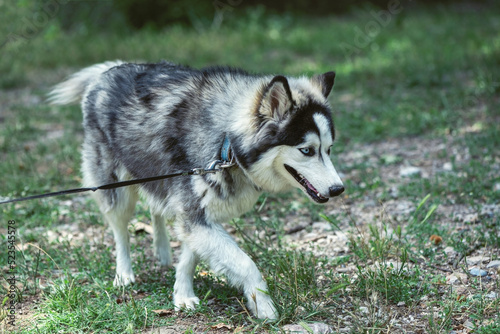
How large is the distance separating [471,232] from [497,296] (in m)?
1.02

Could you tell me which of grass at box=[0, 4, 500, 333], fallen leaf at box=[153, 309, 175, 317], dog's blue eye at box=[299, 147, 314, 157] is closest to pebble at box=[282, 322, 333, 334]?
grass at box=[0, 4, 500, 333]

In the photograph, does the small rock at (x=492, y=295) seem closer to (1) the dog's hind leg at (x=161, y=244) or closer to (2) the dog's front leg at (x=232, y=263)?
(2) the dog's front leg at (x=232, y=263)

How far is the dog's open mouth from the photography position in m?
3.17

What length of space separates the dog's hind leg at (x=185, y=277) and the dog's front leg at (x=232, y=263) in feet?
0.63

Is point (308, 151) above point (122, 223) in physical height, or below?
above

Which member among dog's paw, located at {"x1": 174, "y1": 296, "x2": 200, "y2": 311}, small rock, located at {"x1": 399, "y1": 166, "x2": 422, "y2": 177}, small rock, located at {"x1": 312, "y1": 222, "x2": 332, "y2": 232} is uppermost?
small rock, located at {"x1": 399, "y1": 166, "x2": 422, "y2": 177}

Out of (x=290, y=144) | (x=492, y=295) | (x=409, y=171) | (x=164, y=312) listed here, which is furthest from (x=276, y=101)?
(x=409, y=171)

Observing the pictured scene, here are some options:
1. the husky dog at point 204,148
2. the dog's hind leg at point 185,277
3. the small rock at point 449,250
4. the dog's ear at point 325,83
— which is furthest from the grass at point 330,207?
the dog's ear at point 325,83

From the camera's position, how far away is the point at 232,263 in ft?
10.6

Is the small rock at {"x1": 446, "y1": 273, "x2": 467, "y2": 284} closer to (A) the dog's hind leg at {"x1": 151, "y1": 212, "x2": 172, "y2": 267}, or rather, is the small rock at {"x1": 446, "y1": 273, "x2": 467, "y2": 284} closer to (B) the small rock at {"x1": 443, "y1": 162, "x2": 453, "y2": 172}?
(B) the small rock at {"x1": 443, "y1": 162, "x2": 453, "y2": 172}

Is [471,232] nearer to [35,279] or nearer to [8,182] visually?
[35,279]

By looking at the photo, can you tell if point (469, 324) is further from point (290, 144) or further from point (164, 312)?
point (164, 312)

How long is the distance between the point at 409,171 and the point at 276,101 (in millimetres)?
2761

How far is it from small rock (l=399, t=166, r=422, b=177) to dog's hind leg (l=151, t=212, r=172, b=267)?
2549mm
